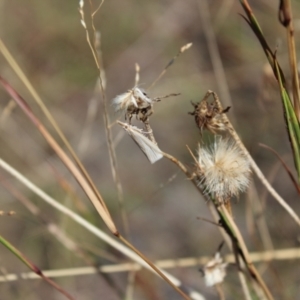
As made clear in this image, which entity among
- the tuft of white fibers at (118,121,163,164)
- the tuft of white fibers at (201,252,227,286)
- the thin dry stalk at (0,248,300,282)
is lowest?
the tuft of white fibers at (201,252,227,286)

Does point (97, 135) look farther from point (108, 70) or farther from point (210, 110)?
point (210, 110)

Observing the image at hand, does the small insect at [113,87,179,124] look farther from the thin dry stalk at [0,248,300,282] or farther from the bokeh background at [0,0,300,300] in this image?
the bokeh background at [0,0,300,300]

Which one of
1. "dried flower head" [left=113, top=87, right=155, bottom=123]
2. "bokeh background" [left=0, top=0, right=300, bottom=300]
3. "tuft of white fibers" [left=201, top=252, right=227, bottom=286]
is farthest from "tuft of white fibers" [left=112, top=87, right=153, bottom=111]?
"bokeh background" [left=0, top=0, right=300, bottom=300]

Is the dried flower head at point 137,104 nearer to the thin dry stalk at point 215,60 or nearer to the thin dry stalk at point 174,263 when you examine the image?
the thin dry stalk at point 174,263

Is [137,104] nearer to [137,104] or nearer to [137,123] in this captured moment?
[137,104]

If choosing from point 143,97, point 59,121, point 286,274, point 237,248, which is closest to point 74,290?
point 286,274
